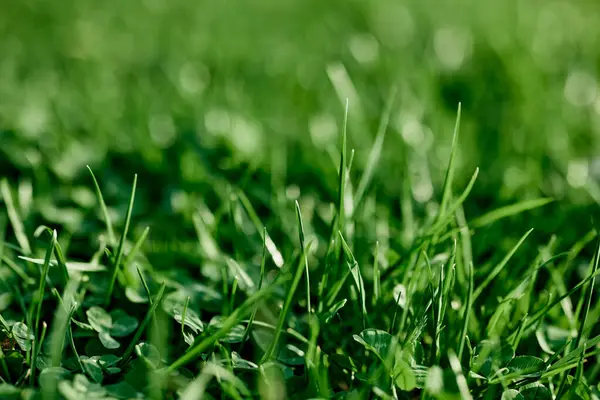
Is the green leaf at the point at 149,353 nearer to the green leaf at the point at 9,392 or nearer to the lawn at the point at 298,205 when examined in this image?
the lawn at the point at 298,205

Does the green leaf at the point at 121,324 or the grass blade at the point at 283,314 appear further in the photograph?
the green leaf at the point at 121,324

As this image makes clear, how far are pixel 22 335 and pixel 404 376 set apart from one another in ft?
2.04

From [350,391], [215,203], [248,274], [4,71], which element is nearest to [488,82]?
[215,203]

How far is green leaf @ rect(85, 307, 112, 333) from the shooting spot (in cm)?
101

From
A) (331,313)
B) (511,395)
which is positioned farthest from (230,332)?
(511,395)

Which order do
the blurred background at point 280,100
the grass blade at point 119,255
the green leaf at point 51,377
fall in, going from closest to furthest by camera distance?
the green leaf at point 51,377 < the grass blade at point 119,255 < the blurred background at point 280,100

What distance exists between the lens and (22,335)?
0.96m

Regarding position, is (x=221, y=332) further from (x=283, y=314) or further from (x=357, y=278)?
(x=357, y=278)

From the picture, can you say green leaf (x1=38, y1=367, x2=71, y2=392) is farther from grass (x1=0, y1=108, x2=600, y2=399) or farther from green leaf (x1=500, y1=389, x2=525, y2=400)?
green leaf (x1=500, y1=389, x2=525, y2=400)

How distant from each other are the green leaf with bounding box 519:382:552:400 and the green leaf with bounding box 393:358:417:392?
0.18m

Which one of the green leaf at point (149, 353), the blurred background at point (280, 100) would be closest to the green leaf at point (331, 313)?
the green leaf at point (149, 353)

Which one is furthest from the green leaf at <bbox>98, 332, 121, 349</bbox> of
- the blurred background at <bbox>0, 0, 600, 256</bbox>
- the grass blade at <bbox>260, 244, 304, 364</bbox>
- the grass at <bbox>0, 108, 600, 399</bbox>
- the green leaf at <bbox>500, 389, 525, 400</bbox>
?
the green leaf at <bbox>500, 389, 525, 400</bbox>

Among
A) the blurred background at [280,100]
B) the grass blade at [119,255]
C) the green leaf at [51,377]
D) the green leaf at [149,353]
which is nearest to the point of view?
the green leaf at [51,377]

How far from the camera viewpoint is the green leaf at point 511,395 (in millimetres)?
895
